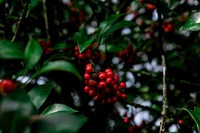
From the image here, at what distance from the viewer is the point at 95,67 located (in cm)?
157

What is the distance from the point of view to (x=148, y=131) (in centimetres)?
236

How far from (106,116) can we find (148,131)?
0.35 metres

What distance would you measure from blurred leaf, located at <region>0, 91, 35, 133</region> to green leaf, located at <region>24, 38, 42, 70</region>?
0.50ft

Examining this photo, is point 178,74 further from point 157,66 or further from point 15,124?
point 15,124

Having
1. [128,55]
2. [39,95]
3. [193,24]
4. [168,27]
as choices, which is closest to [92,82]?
[39,95]

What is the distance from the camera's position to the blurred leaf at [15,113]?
0.75m

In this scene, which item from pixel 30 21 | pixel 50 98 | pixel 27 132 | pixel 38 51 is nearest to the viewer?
pixel 27 132

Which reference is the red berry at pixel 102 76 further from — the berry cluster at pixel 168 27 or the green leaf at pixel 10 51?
the berry cluster at pixel 168 27

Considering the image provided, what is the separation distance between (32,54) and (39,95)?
14.9 inches

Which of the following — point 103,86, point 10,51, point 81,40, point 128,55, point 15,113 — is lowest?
point 128,55

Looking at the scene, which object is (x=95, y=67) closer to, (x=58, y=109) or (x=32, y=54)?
(x=58, y=109)

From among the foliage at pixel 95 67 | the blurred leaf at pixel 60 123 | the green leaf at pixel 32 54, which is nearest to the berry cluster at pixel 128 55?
the foliage at pixel 95 67

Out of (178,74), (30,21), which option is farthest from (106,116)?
(30,21)

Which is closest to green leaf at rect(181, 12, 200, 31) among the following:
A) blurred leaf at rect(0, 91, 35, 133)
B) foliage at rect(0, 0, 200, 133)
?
foliage at rect(0, 0, 200, 133)
